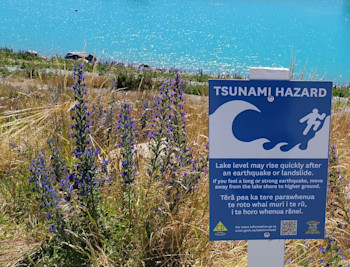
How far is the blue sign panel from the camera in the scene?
2018 millimetres

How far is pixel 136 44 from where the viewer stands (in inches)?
1441

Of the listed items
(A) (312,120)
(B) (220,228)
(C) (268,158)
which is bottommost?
(B) (220,228)

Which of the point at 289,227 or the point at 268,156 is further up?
the point at 268,156

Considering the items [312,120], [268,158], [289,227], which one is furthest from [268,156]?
[289,227]

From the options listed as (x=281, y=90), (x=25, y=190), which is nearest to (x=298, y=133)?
(x=281, y=90)

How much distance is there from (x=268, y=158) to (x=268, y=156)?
0.01 metres

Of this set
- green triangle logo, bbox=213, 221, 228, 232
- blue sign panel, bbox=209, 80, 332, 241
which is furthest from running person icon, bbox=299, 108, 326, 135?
green triangle logo, bbox=213, 221, 228, 232

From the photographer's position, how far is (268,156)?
6.75 ft

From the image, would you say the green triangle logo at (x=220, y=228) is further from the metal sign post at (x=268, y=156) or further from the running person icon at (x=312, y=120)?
the running person icon at (x=312, y=120)

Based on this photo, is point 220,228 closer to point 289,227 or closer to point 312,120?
point 289,227

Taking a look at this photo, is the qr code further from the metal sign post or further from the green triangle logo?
the green triangle logo

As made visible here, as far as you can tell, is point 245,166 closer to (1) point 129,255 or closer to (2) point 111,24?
(1) point 129,255

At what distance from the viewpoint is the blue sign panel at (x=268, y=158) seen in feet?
6.62

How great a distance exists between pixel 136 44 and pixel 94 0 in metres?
45.9
